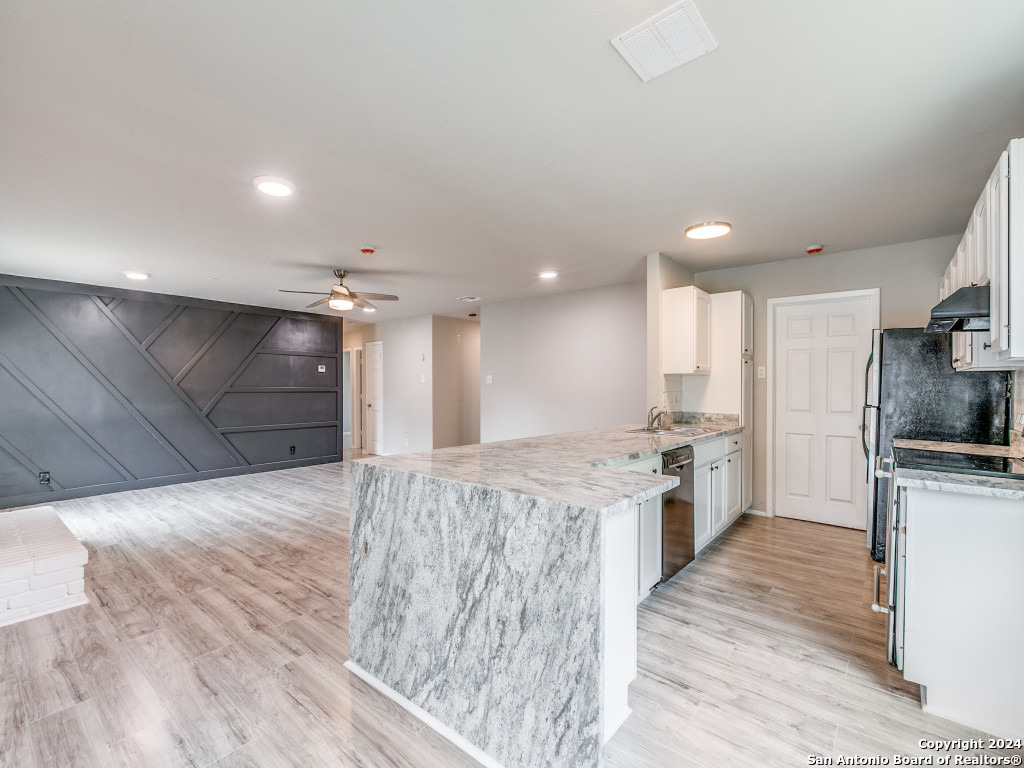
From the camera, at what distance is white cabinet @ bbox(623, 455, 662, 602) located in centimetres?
258

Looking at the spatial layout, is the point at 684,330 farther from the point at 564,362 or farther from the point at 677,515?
the point at 564,362

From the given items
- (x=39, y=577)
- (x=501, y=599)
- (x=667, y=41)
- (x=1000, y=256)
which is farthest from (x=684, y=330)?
(x=39, y=577)

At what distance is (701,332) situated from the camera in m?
4.18

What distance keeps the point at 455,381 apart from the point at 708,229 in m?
5.43

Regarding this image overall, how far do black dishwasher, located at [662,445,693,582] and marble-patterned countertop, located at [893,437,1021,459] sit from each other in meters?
1.26

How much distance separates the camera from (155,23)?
1.54 m

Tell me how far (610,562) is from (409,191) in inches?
94.8

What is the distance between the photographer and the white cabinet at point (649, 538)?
2.58 meters

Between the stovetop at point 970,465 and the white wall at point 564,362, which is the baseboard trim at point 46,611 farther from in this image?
the white wall at point 564,362

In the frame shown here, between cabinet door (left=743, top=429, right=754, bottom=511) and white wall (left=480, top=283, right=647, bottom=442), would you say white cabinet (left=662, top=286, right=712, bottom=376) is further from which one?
white wall (left=480, top=283, right=647, bottom=442)

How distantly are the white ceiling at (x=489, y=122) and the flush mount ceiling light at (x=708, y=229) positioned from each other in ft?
0.47

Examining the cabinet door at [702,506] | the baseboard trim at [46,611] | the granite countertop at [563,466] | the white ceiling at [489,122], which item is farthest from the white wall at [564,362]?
the baseboard trim at [46,611]

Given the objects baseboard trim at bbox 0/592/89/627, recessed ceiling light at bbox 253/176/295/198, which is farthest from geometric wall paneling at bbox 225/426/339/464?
recessed ceiling light at bbox 253/176/295/198

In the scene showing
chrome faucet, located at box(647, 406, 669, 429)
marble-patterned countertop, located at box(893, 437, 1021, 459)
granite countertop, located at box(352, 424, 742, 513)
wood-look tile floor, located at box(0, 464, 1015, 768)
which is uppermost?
chrome faucet, located at box(647, 406, 669, 429)
